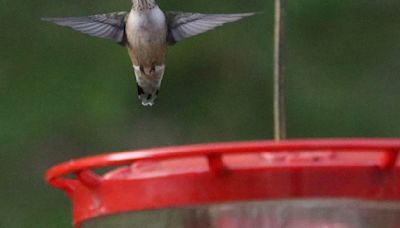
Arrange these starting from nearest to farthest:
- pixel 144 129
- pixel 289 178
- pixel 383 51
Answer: pixel 289 178 < pixel 144 129 < pixel 383 51

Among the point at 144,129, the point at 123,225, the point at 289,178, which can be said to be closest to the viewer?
the point at 289,178

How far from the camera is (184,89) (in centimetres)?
549

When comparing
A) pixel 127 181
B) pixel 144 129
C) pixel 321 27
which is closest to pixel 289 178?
pixel 127 181

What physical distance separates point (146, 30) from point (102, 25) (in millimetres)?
108

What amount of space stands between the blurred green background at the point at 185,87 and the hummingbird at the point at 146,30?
93.4 inches

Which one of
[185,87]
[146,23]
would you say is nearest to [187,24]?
[146,23]

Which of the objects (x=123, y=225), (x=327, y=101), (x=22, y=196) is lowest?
(x=22, y=196)

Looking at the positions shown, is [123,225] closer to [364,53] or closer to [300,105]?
[300,105]

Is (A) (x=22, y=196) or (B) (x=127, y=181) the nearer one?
(B) (x=127, y=181)

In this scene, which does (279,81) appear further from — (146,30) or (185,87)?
(185,87)

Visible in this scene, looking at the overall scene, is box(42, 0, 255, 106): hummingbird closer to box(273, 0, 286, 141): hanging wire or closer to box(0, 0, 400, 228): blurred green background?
box(273, 0, 286, 141): hanging wire

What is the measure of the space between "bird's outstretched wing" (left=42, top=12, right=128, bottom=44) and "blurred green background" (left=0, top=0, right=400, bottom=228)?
242cm

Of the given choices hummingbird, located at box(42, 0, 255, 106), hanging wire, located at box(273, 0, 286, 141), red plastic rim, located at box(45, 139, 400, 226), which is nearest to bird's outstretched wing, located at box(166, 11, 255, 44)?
hummingbird, located at box(42, 0, 255, 106)

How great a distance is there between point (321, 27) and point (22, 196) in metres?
1.47
